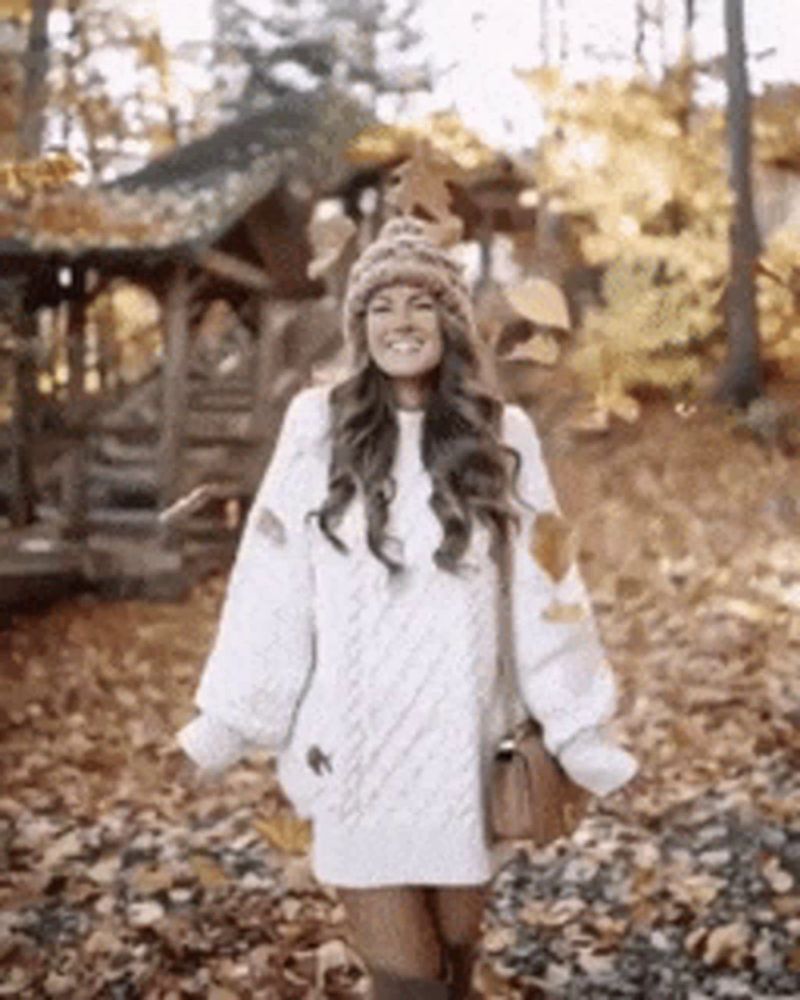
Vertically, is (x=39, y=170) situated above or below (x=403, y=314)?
above

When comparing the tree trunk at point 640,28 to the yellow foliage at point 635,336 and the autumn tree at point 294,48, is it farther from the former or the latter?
the autumn tree at point 294,48

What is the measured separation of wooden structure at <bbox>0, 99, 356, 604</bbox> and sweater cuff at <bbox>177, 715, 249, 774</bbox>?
610 centimetres

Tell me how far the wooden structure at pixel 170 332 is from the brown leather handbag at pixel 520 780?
6.21 meters

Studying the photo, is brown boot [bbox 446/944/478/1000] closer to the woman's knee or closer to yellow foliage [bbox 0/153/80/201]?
the woman's knee

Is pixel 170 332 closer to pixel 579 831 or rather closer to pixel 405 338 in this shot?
pixel 579 831

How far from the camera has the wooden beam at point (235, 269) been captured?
355 inches

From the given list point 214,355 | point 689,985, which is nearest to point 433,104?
point 689,985

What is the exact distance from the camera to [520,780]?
2334 millimetres

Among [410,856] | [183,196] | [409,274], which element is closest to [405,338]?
[409,274]

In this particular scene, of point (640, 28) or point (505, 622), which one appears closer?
point (505, 622)

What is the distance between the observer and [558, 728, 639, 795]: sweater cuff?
238 cm

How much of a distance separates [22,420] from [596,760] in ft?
24.3

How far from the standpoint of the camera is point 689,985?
3.65 m

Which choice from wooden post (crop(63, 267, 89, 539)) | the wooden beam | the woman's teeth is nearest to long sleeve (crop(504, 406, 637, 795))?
the woman's teeth
